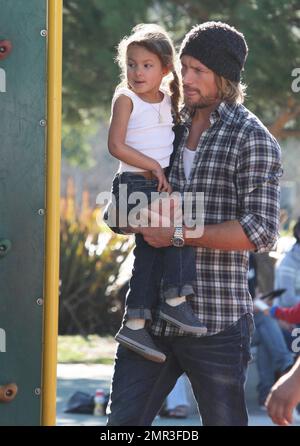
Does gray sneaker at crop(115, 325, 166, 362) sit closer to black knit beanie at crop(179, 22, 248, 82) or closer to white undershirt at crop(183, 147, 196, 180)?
white undershirt at crop(183, 147, 196, 180)

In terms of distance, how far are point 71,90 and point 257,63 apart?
2.13 m

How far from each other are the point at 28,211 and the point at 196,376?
87 cm

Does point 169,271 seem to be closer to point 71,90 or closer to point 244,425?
point 244,425

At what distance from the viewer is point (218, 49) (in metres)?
4.38

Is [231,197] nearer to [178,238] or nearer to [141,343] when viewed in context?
[178,238]

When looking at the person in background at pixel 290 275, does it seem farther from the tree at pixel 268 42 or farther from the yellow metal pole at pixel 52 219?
the yellow metal pole at pixel 52 219

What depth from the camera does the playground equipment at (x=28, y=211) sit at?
13.2 ft

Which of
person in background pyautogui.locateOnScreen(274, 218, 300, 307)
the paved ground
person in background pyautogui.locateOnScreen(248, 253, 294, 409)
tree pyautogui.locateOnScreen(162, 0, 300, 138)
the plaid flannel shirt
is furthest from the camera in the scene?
tree pyautogui.locateOnScreen(162, 0, 300, 138)

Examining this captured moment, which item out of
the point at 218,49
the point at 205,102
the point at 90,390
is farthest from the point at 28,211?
the point at 90,390

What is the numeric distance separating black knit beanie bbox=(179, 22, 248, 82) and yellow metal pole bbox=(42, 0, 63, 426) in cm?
59

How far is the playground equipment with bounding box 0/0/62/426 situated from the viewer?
4.04 meters

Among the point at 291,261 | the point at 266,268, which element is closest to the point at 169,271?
the point at 291,261

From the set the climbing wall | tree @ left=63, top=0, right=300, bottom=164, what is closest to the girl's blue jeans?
the climbing wall
